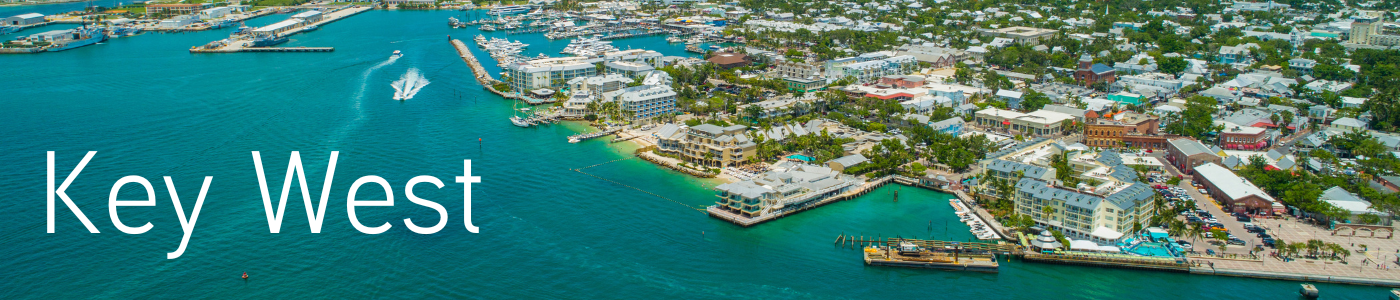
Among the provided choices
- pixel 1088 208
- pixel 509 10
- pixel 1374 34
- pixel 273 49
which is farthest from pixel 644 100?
pixel 509 10

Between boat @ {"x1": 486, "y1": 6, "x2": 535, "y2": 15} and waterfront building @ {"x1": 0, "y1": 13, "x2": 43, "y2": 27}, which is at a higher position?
boat @ {"x1": 486, "y1": 6, "x2": 535, "y2": 15}

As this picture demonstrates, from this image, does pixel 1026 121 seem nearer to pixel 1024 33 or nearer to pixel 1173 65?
pixel 1173 65

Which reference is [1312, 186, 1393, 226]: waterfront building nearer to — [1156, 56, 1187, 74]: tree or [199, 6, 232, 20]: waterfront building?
[1156, 56, 1187, 74]: tree

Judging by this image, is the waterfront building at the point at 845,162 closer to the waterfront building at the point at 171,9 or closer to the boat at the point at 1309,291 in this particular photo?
the boat at the point at 1309,291

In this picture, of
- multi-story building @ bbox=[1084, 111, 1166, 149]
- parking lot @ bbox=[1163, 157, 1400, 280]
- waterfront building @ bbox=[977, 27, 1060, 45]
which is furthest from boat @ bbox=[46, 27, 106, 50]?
parking lot @ bbox=[1163, 157, 1400, 280]

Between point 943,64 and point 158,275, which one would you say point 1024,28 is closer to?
point 943,64

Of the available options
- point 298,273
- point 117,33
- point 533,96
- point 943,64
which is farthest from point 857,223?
point 117,33
